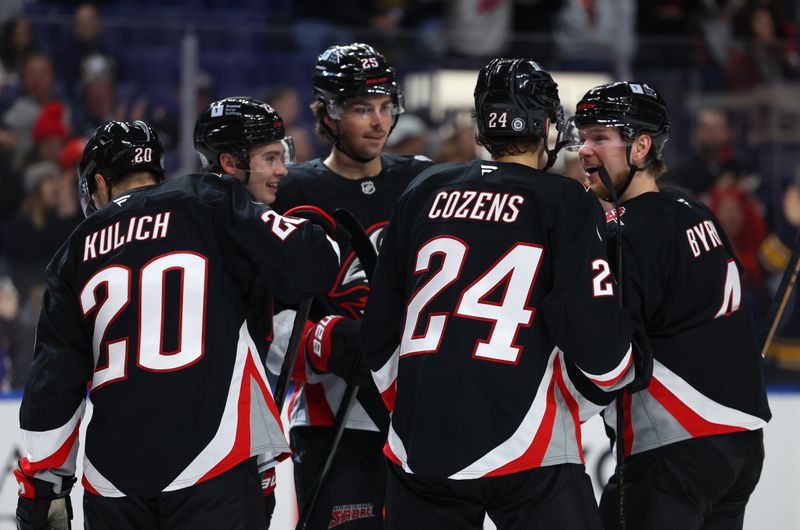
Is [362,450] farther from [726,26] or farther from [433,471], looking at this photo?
[726,26]

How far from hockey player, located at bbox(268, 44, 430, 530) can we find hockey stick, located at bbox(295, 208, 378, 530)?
0.08 feet

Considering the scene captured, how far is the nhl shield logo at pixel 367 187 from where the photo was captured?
126 inches

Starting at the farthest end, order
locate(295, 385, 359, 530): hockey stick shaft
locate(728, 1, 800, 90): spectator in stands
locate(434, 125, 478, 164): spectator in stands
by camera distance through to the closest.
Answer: locate(728, 1, 800, 90): spectator in stands, locate(434, 125, 478, 164): spectator in stands, locate(295, 385, 359, 530): hockey stick shaft

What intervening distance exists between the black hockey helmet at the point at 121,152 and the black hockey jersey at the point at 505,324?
0.69 meters

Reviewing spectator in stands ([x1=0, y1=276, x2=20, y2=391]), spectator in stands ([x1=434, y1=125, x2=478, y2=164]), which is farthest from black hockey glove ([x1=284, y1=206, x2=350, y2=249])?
spectator in stands ([x1=434, y1=125, x2=478, y2=164])

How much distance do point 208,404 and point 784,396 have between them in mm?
2652

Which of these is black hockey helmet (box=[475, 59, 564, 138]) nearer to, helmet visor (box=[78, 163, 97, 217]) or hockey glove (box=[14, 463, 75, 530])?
helmet visor (box=[78, 163, 97, 217])

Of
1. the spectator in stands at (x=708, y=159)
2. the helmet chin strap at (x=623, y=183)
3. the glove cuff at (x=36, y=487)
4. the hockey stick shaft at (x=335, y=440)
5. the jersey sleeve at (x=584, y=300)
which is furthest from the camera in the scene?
the spectator in stands at (x=708, y=159)

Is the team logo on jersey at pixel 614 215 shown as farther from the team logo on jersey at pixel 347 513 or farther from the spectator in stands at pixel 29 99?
the spectator in stands at pixel 29 99

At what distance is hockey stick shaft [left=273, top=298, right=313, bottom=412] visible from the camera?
2.80 meters

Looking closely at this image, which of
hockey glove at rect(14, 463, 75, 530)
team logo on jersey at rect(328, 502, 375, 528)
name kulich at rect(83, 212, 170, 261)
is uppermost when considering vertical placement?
name kulich at rect(83, 212, 170, 261)

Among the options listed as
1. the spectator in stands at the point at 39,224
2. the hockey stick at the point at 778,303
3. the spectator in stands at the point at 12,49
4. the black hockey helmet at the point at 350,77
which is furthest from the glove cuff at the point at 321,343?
the spectator in stands at the point at 12,49

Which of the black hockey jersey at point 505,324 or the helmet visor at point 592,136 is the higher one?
the helmet visor at point 592,136

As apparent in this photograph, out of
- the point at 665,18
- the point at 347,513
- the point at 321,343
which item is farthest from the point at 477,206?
the point at 665,18
